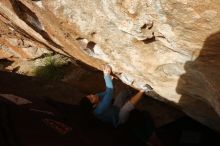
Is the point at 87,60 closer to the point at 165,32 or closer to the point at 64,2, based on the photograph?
the point at 64,2

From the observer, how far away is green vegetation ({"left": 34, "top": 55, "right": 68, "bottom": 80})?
26.4ft

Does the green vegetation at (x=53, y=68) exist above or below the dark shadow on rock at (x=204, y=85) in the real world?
below

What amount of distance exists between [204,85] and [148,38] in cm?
80

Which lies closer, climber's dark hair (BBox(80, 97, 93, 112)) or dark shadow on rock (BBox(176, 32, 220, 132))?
dark shadow on rock (BBox(176, 32, 220, 132))

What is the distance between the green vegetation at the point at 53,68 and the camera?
8040 millimetres

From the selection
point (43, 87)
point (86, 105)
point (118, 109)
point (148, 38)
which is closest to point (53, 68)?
point (43, 87)

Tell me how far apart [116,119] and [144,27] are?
1477 mm

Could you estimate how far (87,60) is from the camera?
5.85 metres

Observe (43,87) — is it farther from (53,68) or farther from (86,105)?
(86,105)

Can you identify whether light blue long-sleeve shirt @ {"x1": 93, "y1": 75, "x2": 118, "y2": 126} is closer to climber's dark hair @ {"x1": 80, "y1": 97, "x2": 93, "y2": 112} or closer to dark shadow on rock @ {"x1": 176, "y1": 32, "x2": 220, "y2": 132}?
climber's dark hair @ {"x1": 80, "y1": 97, "x2": 93, "y2": 112}

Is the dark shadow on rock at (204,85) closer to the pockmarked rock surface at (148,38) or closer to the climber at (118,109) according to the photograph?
the pockmarked rock surface at (148,38)

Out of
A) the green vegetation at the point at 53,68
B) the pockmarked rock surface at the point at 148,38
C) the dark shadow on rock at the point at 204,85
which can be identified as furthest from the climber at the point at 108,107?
the green vegetation at the point at 53,68

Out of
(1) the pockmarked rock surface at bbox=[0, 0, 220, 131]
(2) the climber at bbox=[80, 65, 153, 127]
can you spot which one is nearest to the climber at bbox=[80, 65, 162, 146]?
(2) the climber at bbox=[80, 65, 153, 127]

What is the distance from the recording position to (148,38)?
3908 millimetres
